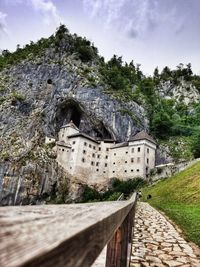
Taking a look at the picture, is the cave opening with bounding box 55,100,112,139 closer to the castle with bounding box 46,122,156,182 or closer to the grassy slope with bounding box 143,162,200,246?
the castle with bounding box 46,122,156,182

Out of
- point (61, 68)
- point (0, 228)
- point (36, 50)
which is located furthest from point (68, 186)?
point (0, 228)

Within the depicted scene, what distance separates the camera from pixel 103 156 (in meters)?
59.2

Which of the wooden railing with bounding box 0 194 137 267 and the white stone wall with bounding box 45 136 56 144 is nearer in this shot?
the wooden railing with bounding box 0 194 137 267

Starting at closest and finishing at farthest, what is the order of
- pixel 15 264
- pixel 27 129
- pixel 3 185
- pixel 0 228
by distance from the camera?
pixel 15 264, pixel 0 228, pixel 3 185, pixel 27 129

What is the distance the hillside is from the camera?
54.0 metres

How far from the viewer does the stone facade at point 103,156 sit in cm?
5528

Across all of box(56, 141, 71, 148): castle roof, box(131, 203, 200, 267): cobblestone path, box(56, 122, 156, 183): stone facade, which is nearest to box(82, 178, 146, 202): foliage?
box(56, 122, 156, 183): stone facade

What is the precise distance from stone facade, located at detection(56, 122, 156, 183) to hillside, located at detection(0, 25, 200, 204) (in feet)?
8.14

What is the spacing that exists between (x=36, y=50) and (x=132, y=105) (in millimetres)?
33519

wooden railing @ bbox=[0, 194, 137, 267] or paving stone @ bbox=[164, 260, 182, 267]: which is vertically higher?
wooden railing @ bbox=[0, 194, 137, 267]

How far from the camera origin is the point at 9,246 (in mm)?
537

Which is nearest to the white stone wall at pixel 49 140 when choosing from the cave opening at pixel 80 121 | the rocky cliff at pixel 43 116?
the rocky cliff at pixel 43 116

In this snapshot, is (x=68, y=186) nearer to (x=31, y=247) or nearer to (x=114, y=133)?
(x=114, y=133)

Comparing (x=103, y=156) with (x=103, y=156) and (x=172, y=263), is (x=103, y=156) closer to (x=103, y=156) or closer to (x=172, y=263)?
(x=103, y=156)
